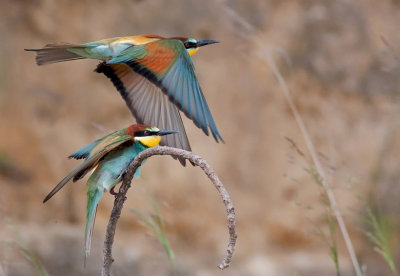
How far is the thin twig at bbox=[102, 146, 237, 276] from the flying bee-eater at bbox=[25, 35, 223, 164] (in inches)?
13.1

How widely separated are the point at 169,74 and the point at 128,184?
→ 0.45 metres

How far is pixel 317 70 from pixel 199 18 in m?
0.57

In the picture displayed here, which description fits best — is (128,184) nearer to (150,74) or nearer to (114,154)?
(114,154)

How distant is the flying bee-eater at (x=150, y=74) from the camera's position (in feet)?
5.20

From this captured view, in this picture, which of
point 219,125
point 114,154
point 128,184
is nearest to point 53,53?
point 114,154

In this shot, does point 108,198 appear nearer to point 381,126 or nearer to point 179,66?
point 381,126


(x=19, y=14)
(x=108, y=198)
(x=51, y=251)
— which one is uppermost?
(x=19, y=14)

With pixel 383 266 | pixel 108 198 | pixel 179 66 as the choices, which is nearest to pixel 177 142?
pixel 179 66

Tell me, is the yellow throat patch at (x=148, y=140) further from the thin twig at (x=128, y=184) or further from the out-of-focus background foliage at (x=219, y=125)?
the out-of-focus background foliage at (x=219, y=125)

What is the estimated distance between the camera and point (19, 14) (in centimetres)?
340

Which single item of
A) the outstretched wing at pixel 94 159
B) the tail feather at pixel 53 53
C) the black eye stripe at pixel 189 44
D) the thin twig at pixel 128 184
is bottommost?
the thin twig at pixel 128 184

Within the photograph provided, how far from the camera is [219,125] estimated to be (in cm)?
332

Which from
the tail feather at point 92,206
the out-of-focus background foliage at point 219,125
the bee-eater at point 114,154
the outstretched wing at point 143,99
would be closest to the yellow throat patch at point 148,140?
the bee-eater at point 114,154

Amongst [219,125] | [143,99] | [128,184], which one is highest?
[219,125]
